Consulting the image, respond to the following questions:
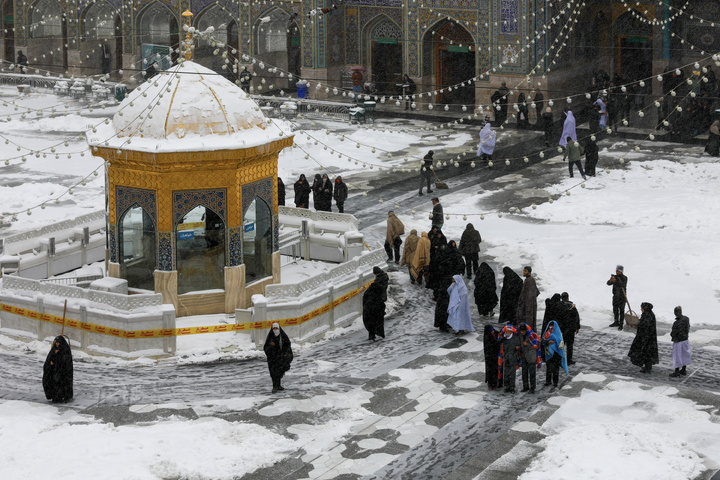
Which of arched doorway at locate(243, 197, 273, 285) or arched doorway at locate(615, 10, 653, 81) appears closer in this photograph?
arched doorway at locate(243, 197, 273, 285)

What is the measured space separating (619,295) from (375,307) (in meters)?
3.34

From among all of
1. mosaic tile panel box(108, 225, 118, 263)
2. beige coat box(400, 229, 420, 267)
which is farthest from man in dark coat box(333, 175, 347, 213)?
mosaic tile panel box(108, 225, 118, 263)

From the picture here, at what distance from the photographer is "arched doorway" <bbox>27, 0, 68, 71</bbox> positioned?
133ft

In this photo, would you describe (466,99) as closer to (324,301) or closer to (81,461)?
(324,301)

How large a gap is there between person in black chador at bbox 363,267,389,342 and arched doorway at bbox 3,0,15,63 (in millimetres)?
29982

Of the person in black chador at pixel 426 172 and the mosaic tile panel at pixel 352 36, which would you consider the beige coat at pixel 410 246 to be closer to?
the person in black chador at pixel 426 172

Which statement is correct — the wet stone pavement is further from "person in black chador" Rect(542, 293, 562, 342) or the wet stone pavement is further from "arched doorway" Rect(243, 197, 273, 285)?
"arched doorway" Rect(243, 197, 273, 285)

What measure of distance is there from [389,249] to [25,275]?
5821mm

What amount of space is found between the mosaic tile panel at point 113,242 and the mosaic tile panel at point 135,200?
8.1 inches

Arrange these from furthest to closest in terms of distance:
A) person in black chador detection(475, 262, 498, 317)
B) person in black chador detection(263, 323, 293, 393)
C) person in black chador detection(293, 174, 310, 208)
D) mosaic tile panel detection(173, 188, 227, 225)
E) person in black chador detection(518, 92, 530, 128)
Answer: person in black chador detection(518, 92, 530, 128)
person in black chador detection(293, 174, 310, 208)
person in black chador detection(475, 262, 498, 317)
mosaic tile panel detection(173, 188, 227, 225)
person in black chador detection(263, 323, 293, 393)

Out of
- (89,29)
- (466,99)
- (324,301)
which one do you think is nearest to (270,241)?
(324,301)

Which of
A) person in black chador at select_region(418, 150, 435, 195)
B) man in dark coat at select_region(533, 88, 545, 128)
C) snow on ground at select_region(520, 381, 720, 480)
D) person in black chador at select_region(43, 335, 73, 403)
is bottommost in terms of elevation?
snow on ground at select_region(520, 381, 720, 480)

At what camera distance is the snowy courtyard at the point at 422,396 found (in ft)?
37.2

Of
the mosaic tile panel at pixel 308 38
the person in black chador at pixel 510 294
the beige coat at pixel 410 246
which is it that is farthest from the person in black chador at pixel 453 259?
the mosaic tile panel at pixel 308 38
